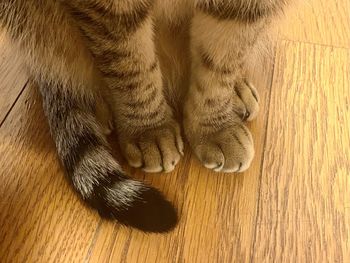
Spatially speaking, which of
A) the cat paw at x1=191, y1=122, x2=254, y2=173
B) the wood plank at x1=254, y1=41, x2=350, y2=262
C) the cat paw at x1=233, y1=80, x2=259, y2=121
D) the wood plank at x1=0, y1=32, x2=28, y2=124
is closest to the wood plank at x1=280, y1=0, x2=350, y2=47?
the wood plank at x1=254, y1=41, x2=350, y2=262

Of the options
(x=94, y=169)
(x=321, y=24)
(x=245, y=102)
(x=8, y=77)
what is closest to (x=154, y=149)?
(x=94, y=169)

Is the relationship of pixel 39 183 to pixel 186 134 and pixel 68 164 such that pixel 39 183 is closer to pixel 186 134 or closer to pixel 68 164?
pixel 68 164

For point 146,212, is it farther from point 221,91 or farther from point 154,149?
point 221,91

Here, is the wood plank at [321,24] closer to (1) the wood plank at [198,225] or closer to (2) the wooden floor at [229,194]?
(2) the wooden floor at [229,194]

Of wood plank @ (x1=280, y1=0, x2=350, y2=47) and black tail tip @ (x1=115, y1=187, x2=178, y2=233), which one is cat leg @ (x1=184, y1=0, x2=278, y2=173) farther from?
wood plank @ (x1=280, y1=0, x2=350, y2=47)

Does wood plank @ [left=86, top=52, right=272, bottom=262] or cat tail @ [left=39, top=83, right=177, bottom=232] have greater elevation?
cat tail @ [left=39, top=83, right=177, bottom=232]

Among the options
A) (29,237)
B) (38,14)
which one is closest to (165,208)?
(29,237)
